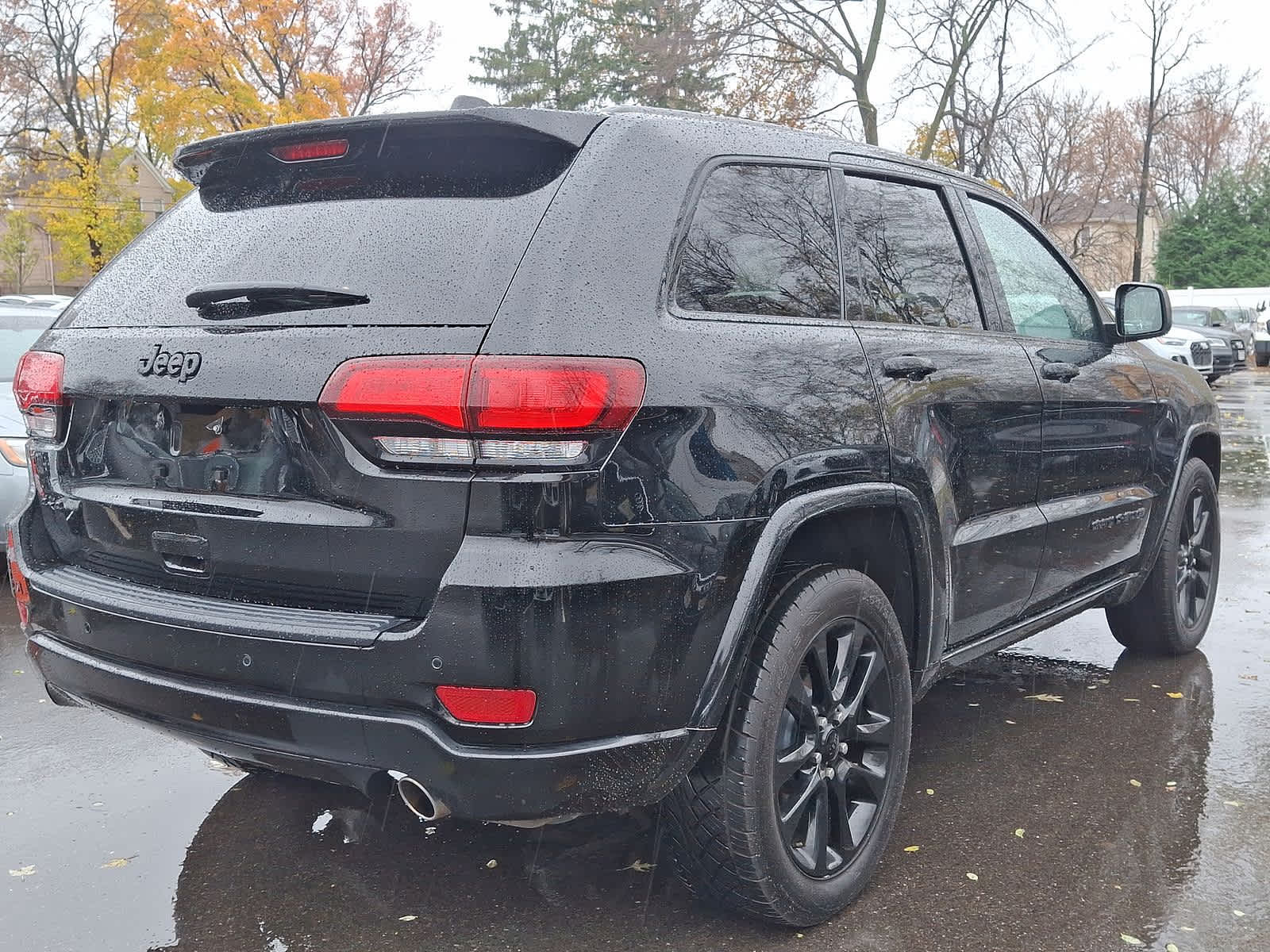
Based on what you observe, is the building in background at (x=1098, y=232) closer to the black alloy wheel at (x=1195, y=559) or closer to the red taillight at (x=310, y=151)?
the black alloy wheel at (x=1195, y=559)

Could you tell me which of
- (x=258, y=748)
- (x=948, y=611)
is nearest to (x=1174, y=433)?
(x=948, y=611)

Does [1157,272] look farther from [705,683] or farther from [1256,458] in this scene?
[705,683]

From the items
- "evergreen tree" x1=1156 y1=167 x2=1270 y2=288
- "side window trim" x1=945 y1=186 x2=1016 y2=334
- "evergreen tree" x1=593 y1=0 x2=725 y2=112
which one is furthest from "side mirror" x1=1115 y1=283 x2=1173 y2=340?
"evergreen tree" x1=1156 y1=167 x2=1270 y2=288

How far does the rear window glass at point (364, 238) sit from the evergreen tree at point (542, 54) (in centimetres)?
4449

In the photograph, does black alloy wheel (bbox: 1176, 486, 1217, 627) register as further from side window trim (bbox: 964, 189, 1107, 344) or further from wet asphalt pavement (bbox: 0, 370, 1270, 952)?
side window trim (bbox: 964, 189, 1107, 344)

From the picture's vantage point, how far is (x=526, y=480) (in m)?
2.24

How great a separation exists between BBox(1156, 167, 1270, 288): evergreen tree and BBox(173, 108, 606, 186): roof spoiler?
51980mm

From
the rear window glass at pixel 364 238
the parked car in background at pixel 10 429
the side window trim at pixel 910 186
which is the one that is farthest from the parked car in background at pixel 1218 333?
the rear window glass at pixel 364 238

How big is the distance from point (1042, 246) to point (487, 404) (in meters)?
2.82

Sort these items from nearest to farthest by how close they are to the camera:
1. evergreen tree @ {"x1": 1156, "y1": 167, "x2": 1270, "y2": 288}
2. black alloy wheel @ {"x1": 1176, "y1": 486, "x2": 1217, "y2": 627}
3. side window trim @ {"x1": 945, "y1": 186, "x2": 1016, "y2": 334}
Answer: side window trim @ {"x1": 945, "y1": 186, "x2": 1016, "y2": 334} → black alloy wheel @ {"x1": 1176, "y1": 486, "x2": 1217, "y2": 627} → evergreen tree @ {"x1": 1156, "y1": 167, "x2": 1270, "y2": 288}

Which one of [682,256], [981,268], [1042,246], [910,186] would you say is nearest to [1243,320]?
[1042,246]

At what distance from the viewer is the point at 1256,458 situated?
12828 millimetres

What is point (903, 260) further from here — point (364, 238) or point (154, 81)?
point (154, 81)

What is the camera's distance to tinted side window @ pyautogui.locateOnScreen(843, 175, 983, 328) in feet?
10.5
